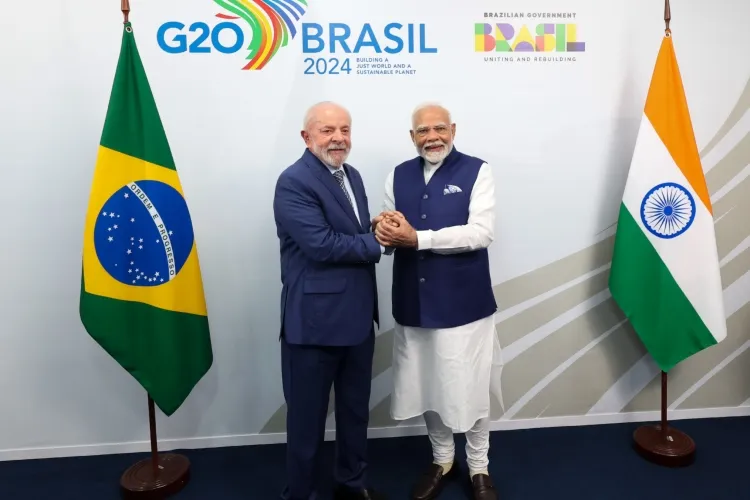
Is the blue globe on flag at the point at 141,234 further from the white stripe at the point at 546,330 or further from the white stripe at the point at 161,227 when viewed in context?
the white stripe at the point at 546,330

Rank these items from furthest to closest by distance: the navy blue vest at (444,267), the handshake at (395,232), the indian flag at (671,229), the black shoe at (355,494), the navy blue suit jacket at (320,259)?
the indian flag at (671,229) < the black shoe at (355,494) < the navy blue vest at (444,267) < the handshake at (395,232) < the navy blue suit jacket at (320,259)

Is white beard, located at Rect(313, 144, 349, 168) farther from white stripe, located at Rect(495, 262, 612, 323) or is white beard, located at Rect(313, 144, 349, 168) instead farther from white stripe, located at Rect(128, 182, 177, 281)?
white stripe, located at Rect(495, 262, 612, 323)

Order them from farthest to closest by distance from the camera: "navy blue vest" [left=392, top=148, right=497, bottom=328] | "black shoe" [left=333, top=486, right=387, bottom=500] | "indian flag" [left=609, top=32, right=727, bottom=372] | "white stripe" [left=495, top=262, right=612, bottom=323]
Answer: "white stripe" [left=495, top=262, right=612, bottom=323] → "indian flag" [left=609, top=32, right=727, bottom=372] → "black shoe" [left=333, top=486, right=387, bottom=500] → "navy blue vest" [left=392, top=148, right=497, bottom=328]

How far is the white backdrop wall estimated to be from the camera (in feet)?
8.85

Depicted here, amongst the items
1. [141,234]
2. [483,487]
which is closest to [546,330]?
[483,487]

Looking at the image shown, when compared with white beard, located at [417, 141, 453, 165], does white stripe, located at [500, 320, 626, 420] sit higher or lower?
lower

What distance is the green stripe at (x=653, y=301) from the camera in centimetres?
268

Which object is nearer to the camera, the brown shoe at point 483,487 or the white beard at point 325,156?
the white beard at point 325,156

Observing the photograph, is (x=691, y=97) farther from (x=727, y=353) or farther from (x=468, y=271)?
(x=468, y=271)

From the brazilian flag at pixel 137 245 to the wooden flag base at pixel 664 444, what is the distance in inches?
90.4

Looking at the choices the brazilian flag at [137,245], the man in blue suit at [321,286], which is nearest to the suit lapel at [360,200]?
the man in blue suit at [321,286]

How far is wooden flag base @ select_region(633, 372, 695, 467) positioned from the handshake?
161 cm

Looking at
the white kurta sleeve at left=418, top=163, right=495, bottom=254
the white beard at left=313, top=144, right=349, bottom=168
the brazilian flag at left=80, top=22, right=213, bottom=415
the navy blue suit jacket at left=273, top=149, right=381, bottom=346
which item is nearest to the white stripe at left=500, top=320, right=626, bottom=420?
the white kurta sleeve at left=418, top=163, right=495, bottom=254

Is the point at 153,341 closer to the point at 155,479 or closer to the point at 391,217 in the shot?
the point at 155,479
